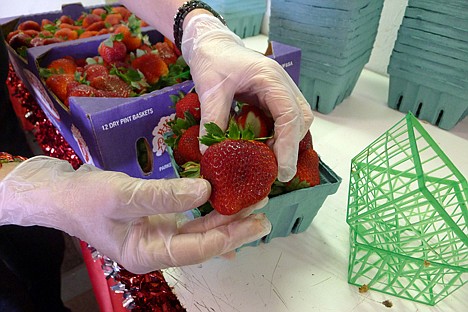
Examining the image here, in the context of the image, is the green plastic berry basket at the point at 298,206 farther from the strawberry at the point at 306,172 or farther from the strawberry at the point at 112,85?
the strawberry at the point at 112,85

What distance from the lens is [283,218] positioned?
688 millimetres

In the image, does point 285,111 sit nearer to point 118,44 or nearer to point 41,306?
point 118,44

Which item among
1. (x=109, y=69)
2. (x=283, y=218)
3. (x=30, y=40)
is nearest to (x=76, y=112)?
(x=109, y=69)

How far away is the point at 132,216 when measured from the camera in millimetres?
528

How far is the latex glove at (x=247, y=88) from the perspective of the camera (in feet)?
1.95

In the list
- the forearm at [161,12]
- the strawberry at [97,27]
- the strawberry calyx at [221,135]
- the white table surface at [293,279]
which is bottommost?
the white table surface at [293,279]

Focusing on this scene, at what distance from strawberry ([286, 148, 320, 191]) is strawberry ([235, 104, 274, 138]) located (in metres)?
0.08

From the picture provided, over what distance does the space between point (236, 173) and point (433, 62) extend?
2.53ft

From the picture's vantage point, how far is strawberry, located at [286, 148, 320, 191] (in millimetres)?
634

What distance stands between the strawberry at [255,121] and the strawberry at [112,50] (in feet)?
1.84

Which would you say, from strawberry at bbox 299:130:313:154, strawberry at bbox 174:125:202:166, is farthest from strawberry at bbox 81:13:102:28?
strawberry at bbox 299:130:313:154

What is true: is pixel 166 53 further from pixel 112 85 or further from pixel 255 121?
pixel 255 121

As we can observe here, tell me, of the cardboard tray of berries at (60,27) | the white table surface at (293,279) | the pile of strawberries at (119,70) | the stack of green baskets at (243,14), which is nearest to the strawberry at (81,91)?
the pile of strawberries at (119,70)

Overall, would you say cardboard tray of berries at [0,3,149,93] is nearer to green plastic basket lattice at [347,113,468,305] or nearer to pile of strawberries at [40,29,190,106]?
pile of strawberries at [40,29,190,106]
